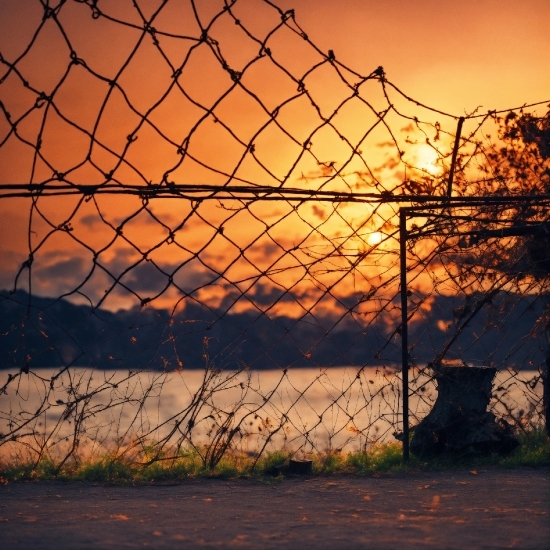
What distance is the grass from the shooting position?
4453 millimetres

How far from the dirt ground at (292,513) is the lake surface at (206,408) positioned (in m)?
0.36

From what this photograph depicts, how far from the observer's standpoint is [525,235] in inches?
215

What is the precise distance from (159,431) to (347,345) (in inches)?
49.3

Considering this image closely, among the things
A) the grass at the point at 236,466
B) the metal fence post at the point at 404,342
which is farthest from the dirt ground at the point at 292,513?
the metal fence post at the point at 404,342

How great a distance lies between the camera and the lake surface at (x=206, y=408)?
14.3 ft

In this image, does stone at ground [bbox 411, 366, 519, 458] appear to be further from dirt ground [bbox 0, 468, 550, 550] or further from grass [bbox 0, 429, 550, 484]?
dirt ground [bbox 0, 468, 550, 550]

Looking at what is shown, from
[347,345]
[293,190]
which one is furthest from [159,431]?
[293,190]

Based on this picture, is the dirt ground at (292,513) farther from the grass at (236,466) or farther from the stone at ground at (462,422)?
the stone at ground at (462,422)

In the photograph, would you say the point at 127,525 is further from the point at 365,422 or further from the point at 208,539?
the point at 365,422

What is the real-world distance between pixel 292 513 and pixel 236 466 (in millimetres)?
1238

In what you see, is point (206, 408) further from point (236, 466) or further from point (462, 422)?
point (462, 422)

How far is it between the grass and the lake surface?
0.30 feet

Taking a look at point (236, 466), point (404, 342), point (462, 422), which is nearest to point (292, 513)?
point (236, 466)

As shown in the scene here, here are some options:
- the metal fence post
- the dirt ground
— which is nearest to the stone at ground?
the metal fence post
